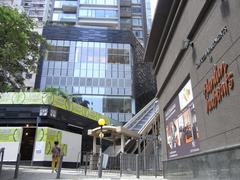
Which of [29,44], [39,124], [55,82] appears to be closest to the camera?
[29,44]

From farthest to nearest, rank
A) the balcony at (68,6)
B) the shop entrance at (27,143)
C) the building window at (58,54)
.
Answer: the balcony at (68,6), the building window at (58,54), the shop entrance at (27,143)

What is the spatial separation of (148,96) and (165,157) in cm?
4845

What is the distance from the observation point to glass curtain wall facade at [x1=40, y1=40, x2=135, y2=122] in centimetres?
5081

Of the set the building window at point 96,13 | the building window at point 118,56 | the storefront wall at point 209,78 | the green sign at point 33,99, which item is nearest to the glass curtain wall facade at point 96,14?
the building window at point 96,13

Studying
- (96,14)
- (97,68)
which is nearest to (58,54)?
(97,68)

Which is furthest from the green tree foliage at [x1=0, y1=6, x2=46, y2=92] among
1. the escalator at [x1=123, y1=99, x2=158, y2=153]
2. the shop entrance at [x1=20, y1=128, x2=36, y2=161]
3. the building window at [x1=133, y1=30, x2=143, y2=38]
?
the building window at [x1=133, y1=30, x2=143, y2=38]

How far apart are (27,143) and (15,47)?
52.0 ft

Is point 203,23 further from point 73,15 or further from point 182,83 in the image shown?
point 73,15

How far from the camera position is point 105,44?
55250 mm

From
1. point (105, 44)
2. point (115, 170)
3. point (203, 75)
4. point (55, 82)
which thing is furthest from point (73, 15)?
point (203, 75)

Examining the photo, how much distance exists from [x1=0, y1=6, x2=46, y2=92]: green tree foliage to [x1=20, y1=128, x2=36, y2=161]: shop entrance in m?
12.8

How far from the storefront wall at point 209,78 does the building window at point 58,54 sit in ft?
147

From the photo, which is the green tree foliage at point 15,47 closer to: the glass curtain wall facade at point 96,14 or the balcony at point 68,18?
the glass curtain wall facade at point 96,14

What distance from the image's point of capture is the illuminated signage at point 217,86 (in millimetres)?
6004
